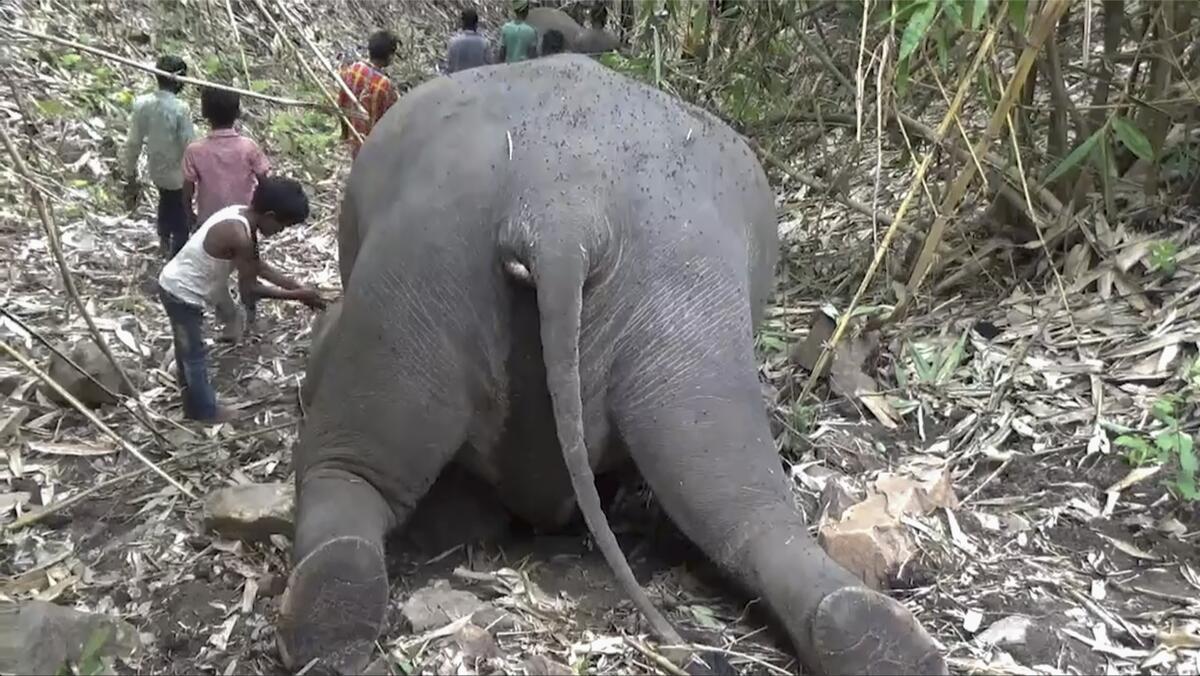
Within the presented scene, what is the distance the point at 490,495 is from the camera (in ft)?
10.5

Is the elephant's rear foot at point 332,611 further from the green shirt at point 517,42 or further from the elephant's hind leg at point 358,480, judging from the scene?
the green shirt at point 517,42

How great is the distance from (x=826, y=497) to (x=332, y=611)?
1412 mm

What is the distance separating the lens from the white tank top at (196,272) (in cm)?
405

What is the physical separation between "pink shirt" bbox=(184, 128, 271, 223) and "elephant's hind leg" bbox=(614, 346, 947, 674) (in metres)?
2.86

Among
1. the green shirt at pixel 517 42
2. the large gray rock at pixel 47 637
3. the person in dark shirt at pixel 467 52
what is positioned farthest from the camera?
the green shirt at pixel 517 42

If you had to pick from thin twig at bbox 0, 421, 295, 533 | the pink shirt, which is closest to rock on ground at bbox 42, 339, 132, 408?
thin twig at bbox 0, 421, 295, 533

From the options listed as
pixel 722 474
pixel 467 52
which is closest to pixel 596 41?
pixel 467 52

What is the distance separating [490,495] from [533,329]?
65 cm

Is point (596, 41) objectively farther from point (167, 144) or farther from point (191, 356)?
point (191, 356)

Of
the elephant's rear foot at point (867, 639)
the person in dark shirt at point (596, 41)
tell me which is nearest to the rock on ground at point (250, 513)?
the elephant's rear foot at point (867, 639)

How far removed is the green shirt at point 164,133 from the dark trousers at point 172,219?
5cm

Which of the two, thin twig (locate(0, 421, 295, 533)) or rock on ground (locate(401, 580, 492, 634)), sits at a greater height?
rock on ground (locate(401, 580, 492, 634))

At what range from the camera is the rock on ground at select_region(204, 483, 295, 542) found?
3.23m

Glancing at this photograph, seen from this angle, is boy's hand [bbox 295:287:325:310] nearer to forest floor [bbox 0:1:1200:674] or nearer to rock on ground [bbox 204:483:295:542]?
forest floor [bbox 0:1:1200:674]
